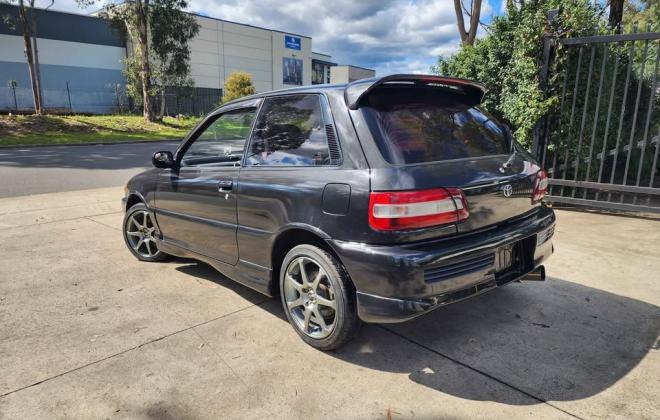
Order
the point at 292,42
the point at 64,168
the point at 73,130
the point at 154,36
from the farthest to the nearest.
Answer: the point at 292,42
the point at 154,36
the point at 73,130
the point at 64,168

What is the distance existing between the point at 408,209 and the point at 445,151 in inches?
23.5

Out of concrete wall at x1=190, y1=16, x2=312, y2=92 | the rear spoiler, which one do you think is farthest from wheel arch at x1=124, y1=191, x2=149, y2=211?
concrete wall at x1=190, y1=16, x2=312, y2=92

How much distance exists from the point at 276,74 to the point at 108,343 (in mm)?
51620

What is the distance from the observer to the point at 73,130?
2253 centimetres

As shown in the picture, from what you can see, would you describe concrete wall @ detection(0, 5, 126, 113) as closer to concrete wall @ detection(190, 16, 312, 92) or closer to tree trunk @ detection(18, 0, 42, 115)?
concrete wall @ detection(190, 16, 312, 92)

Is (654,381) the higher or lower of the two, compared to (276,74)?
lower

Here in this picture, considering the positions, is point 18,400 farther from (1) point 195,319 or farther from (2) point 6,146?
(2) point 6,146

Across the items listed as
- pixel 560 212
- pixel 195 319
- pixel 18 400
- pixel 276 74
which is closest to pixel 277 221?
pixel 195 319

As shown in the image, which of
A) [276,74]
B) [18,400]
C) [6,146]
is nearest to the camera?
[18,400]

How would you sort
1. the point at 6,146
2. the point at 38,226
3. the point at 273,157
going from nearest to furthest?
the point at 273,157
the point at 38,226
the point at 6,146

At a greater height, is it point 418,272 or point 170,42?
point 170,42

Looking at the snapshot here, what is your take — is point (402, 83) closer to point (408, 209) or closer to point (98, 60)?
point (408, 209)

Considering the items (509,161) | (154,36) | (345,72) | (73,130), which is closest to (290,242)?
(509,161)

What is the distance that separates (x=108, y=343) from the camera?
3.05 m
